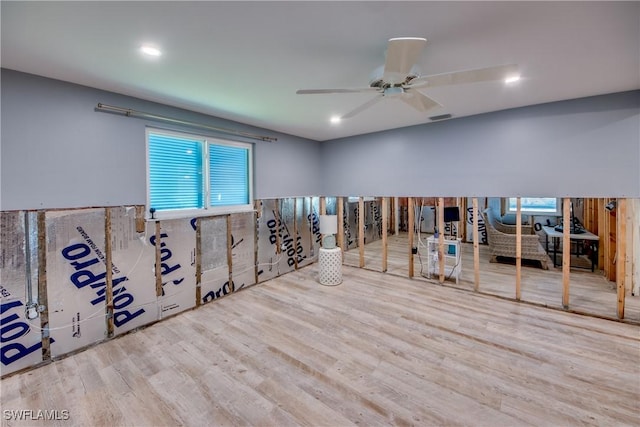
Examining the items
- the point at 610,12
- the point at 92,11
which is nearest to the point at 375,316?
the point at 610,12

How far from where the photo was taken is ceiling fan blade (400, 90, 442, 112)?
7.46 ft

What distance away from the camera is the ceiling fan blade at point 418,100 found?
7.46 ft

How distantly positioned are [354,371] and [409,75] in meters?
2.42

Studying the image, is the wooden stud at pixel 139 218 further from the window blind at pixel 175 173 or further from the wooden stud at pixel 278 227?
the wooden stud at pixel 278 227

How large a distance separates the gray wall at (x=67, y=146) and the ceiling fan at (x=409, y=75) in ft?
9.11

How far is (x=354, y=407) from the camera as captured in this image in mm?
1813

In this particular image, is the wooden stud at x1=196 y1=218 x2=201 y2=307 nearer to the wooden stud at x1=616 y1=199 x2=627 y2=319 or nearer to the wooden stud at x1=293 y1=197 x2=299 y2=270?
the wooden stud at x1=293 y1=197 x2=299 y2=270

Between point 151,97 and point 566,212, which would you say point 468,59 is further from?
point 151,97

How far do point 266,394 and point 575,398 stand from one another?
224cm

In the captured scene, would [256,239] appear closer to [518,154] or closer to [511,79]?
[511,79]

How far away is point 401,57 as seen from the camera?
5.56 feet

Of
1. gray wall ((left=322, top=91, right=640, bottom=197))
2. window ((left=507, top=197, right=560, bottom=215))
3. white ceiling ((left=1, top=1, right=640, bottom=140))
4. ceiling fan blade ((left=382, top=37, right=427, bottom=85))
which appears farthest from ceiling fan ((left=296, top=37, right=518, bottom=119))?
window ((left=507, top=197, right=560, bottom=215))

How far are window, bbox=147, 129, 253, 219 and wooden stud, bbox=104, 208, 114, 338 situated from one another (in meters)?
0.48

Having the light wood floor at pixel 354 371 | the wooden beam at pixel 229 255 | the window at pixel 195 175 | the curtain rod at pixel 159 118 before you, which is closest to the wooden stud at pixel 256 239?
the window at pixel 195 175
